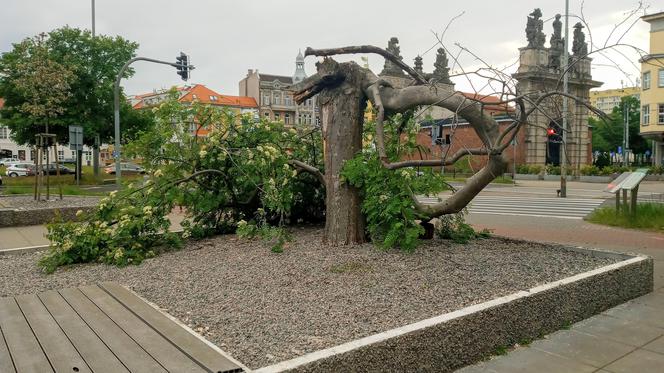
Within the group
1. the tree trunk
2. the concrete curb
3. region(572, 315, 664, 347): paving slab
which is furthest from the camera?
the tree trunk

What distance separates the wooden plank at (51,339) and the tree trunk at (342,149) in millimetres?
3611

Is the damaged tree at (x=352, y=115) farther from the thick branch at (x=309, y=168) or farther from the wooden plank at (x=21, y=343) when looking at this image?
the wooden plank at (x=21, y=343)

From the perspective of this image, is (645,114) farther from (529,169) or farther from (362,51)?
(362,51)

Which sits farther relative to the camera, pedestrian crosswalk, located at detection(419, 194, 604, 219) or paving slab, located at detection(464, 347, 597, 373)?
pedestrian crosswalk, located at detection(419, 194, 604, 219)

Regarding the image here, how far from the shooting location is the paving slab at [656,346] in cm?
473

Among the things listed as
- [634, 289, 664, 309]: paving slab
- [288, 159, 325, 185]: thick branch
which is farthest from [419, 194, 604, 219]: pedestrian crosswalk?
[634, 289, 664, 309]: paving slab

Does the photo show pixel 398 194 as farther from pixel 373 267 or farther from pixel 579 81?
pixel 579 81

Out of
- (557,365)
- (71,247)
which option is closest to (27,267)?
(71,247)

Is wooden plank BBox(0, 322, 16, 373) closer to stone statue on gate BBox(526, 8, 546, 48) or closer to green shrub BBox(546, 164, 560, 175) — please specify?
green shrub BBox(546, 164, 560, 175)

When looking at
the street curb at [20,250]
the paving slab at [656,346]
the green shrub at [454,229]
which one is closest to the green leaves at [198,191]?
the street curb at [20,250]

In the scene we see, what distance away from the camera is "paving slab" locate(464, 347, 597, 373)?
14.1ft

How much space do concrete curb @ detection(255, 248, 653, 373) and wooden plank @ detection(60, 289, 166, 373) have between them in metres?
0.73

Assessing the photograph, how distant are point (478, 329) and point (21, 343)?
129 inches

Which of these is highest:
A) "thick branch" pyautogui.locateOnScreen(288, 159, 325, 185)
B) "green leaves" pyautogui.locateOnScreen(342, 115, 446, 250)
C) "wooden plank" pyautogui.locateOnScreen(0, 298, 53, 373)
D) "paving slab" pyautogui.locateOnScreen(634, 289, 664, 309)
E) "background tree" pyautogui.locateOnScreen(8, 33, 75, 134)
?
"background tree" pyautogui.locateOnScreen(8, 33, 75, 134)
